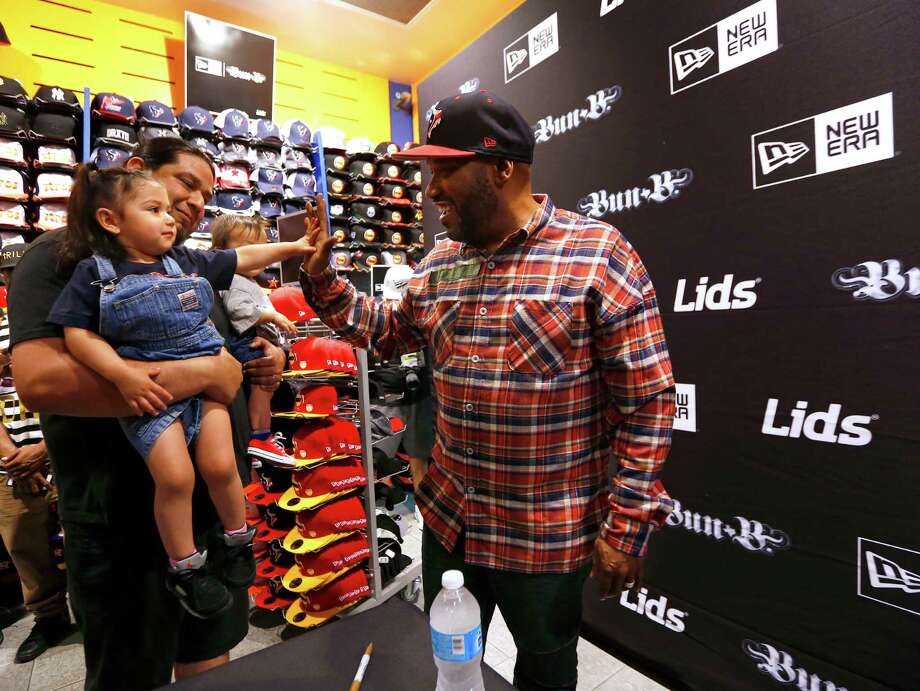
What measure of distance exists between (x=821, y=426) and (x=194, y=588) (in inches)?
79.2

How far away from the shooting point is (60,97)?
13.9ft

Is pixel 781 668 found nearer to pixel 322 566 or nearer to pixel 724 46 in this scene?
pixel 322 566

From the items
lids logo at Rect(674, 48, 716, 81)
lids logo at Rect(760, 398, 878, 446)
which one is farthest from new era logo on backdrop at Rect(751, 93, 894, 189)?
lids logo at Rect(760, 398, 878, 446)

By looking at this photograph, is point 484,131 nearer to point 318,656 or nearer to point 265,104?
point 318,656

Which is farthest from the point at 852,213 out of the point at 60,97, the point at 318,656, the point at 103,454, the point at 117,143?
the point at 60,97

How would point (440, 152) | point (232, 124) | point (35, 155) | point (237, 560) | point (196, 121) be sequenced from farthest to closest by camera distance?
point (232, 124) → point (196, 121) → point (35, 155) → point (237, 560) → point (440, 152)

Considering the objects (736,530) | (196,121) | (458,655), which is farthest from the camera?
(196,121)

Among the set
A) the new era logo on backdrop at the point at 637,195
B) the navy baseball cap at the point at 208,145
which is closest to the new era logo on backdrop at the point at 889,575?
the new era logo on backdrop at the point at 637,195

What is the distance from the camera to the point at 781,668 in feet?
5.67

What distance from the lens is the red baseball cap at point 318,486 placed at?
2346mm

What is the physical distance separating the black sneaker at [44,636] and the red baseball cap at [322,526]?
1.36m

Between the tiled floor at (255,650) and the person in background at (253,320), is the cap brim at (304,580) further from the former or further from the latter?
the person in background at (253,320)

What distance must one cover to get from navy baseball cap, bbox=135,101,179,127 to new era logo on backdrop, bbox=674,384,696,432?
5.30m

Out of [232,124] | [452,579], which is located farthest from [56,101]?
[452,579]
